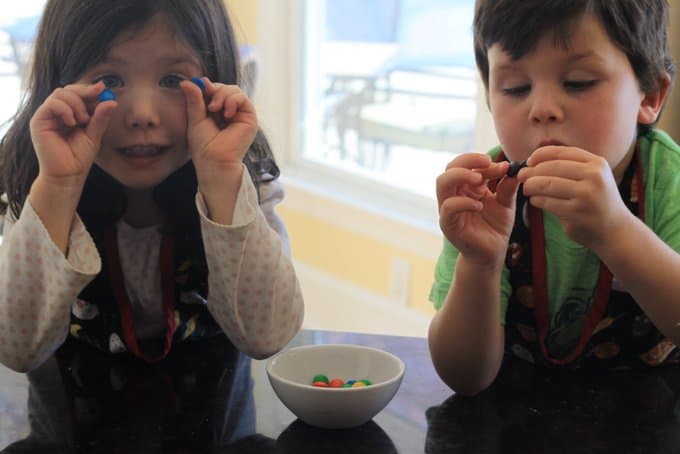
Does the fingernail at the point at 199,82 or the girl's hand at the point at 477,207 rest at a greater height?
the fingernail at the point at 199,82

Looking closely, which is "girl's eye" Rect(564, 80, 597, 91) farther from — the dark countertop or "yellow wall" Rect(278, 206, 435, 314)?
"yellow wall" Rect(278, 206, 435, 314)

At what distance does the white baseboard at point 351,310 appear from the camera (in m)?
2.84

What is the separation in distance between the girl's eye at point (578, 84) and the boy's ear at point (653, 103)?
136 mm

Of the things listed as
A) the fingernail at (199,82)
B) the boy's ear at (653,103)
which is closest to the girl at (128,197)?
the fingernail at (199,82)

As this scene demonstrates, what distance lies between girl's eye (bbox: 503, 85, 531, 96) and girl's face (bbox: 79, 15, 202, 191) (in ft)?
1.41

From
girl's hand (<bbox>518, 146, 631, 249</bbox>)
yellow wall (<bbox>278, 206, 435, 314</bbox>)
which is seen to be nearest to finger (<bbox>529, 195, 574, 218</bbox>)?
girl's hand (<bbox>518, 146, 631, 249</bbox>)

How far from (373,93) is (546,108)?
2.00 meters

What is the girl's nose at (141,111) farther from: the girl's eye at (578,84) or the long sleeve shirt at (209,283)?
the girl's eye at (578,84)

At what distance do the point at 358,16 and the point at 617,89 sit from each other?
6.69ft

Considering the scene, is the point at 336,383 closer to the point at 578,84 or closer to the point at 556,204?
the point at 556,204

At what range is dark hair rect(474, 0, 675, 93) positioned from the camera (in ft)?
3.67

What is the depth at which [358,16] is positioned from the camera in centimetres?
309

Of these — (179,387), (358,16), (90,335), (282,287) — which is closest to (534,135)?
(282,287)

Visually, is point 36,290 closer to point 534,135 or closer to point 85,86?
point 85,86
